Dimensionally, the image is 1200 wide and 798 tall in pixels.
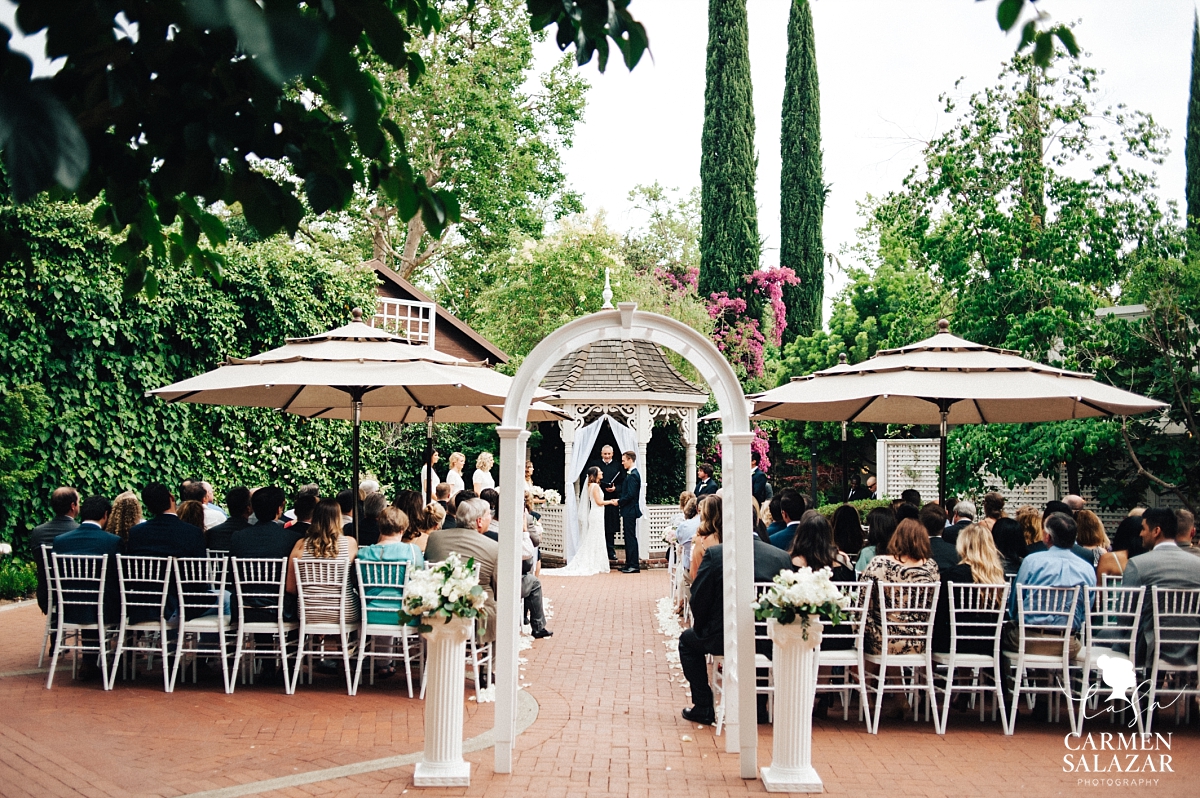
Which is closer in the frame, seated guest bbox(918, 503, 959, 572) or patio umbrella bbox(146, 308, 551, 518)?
seated guest bbox(918, 503, 959, 572)

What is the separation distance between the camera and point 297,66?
149cm

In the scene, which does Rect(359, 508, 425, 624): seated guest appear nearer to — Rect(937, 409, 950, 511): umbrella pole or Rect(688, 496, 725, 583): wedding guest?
Rect(688, 496, 725, 583): wedding guest

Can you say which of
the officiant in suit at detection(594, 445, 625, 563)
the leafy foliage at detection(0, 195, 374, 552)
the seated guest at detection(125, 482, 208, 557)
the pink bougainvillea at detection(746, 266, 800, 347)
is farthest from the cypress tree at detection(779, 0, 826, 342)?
the seated guest at detection(125, 482, 208, 557)

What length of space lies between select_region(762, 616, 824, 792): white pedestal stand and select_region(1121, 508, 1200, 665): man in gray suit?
2.77 m

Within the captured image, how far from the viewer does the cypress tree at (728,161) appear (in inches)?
1102

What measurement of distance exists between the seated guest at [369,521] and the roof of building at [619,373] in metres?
7.73

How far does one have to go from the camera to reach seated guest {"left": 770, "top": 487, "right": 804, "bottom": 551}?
27.2 feet

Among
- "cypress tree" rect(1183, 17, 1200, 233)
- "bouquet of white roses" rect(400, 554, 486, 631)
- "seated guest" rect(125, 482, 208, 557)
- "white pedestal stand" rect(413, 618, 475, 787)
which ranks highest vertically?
"cypress tree" rect(1183, 17, 1200, 233)

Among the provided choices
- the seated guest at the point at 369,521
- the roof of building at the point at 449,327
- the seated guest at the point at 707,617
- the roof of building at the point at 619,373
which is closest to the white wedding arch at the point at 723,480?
the seated guest at the point at 707,617

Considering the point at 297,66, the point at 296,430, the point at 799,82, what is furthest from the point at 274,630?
the point at 799,82

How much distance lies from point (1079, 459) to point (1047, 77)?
5.56m

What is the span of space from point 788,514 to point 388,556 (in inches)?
135

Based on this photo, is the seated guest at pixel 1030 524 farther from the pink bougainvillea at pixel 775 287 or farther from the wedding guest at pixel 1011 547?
the pink bougainvillea at pixel 775 287

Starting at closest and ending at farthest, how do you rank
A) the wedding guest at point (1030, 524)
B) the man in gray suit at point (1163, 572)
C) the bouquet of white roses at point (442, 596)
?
1. the bouquet of white roses at point (442, 596)
2. the man in gray suit at point (1163, 572)
3. the wedding guest at point (1030, 524)
